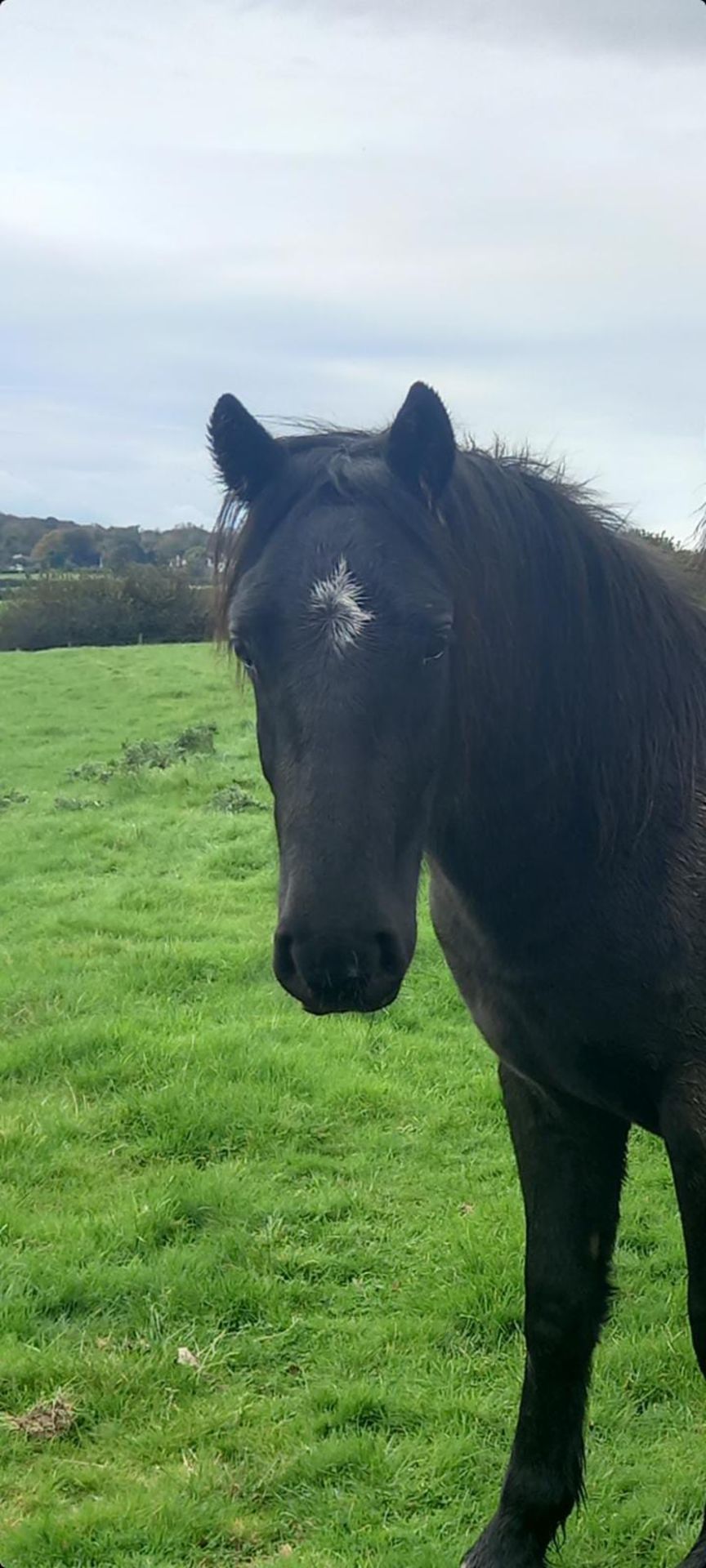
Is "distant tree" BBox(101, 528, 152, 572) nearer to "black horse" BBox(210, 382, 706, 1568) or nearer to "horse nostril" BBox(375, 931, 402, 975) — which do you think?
"black horse" BBox(210, 382, 706, 1568)

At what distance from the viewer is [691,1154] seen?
2611 millimetres

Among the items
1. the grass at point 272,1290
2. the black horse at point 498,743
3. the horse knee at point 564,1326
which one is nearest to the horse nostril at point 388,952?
the black horse at point 498,743

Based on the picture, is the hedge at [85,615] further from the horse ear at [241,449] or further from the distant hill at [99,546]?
the horse ear at [241,449]

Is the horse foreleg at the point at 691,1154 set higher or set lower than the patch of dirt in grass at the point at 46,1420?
higher

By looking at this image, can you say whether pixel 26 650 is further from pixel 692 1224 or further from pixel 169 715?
pixel 692 1224

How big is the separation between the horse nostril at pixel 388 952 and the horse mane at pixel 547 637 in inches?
23.5

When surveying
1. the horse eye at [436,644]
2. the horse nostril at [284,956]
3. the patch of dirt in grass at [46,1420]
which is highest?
the horse eye at [436,644]

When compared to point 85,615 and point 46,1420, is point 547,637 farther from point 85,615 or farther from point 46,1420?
point 85,615

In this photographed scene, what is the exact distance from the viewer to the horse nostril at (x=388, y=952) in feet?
7.14

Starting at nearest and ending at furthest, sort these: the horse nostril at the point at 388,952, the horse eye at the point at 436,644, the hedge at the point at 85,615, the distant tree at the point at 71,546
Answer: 1. the horse nostril at the point at 388,952
2. the horse eye at the point at 436,644
3. the distant tree at the point at 71,546
4. the hedge at the point at 85,615

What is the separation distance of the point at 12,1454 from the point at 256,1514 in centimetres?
76

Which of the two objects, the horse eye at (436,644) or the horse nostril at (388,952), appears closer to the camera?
the horse nostril at (388,952)

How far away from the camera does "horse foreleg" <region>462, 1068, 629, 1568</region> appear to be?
3.17m

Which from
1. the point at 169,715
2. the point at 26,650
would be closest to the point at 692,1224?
the point at 169,715
